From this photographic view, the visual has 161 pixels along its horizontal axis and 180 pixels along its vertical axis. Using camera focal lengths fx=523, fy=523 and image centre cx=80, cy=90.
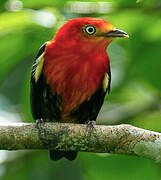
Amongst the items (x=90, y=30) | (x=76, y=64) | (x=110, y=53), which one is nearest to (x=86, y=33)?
(x=90, y=30)

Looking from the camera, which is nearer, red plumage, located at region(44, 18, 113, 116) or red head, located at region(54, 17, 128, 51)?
red head, located at region(54, 17, 128, 51)

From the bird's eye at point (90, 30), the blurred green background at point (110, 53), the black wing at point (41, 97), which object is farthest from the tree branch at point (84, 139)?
the bird's eye at point (90, 30)

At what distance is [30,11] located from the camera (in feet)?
13.3

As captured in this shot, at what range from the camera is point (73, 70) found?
4.48 metres

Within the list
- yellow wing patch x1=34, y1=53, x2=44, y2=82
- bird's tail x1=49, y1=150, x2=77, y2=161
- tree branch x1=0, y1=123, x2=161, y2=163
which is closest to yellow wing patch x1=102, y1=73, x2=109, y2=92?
yellow wing patch x1=34, y1=53, x2=44, y2=82

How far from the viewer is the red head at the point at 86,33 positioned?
4.37 metres

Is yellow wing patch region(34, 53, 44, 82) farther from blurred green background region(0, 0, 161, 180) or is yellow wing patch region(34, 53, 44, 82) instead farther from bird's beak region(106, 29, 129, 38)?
bird's beak region(106, 29, 129, 38)

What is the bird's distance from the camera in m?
4.47

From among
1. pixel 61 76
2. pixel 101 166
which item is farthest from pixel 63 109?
pixel 101 166

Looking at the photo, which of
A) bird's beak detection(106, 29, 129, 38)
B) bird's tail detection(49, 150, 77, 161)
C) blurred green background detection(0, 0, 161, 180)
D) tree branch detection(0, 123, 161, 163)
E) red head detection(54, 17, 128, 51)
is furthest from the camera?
bird's tail detection(49, 150, 77, 161)

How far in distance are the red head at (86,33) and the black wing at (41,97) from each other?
278 mm

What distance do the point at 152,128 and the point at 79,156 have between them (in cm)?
72

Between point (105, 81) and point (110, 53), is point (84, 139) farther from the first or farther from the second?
point (110, 53)

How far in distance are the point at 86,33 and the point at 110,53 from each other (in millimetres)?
445
